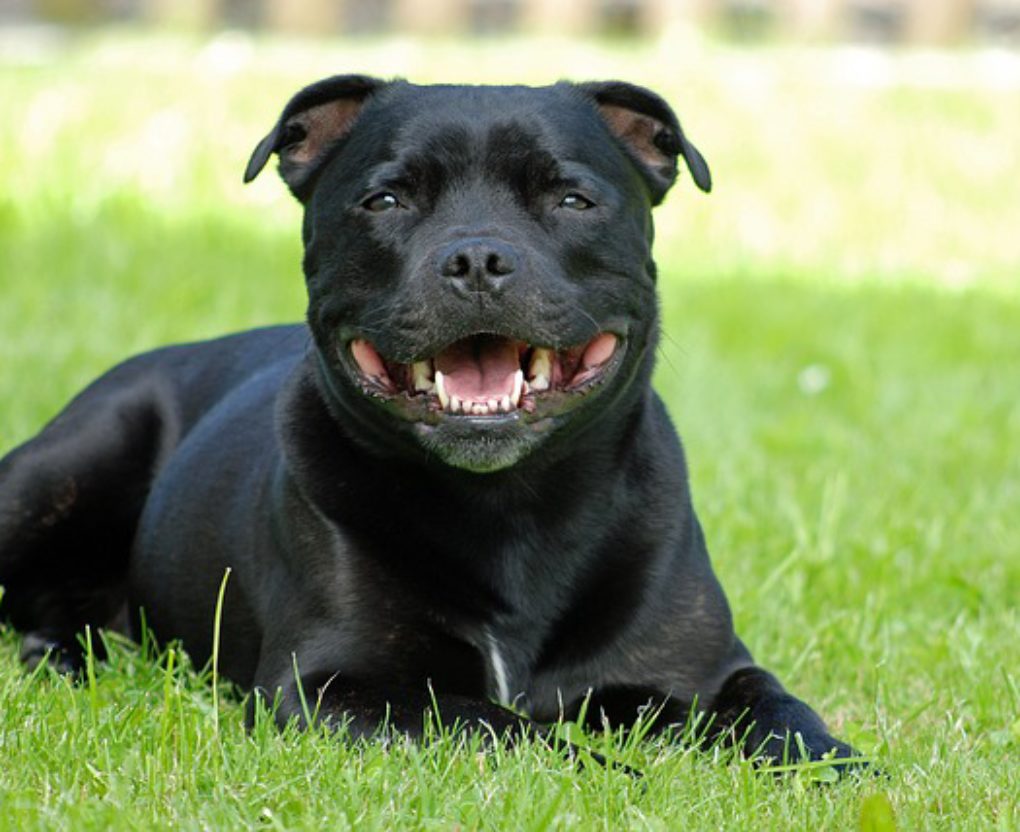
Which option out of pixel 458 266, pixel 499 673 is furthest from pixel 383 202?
pixel 499 673

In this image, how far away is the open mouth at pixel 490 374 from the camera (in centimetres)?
398

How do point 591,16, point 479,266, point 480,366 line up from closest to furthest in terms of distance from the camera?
point 479,266, point 480,366, point 591,16

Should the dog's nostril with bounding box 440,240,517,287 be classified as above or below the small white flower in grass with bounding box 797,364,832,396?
above

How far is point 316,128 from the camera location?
454 centimetres

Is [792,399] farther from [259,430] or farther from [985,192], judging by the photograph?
[985,192]

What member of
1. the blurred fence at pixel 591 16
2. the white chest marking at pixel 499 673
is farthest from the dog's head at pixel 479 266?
the blurred fence at pixel 591 16

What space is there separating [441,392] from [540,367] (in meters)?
0.25

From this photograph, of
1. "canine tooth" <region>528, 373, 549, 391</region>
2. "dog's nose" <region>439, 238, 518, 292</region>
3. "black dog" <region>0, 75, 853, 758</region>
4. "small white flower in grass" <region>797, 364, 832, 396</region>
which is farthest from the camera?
"small white flower in grass" <region>797, 364, 832, 396</region>

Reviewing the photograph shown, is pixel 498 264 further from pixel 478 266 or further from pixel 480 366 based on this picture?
pixel 480 366

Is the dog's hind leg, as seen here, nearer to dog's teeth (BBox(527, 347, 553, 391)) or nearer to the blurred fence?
dog's teeth (BBox(527, 347, 553, 391))

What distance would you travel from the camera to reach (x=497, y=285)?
3830mm

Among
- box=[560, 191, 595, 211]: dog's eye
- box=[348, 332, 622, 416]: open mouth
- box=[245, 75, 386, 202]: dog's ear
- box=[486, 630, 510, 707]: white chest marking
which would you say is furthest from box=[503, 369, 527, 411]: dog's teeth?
box=[245, 75, 386, 202]: dog's ear

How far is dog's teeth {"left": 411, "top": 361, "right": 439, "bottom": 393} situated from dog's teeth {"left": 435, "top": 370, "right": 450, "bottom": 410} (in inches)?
1.5

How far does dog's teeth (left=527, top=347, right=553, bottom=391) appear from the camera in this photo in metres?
4.07
